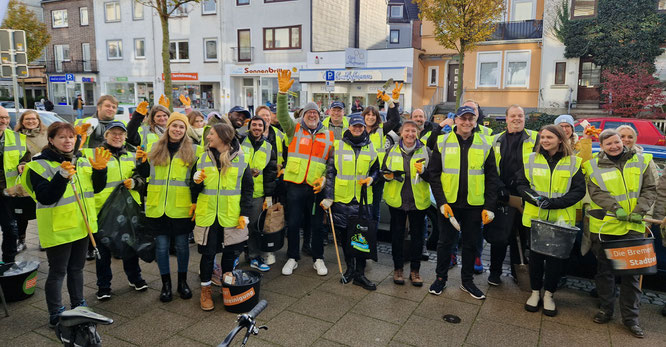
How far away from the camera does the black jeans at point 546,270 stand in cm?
457

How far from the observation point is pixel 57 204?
3873 millimetres

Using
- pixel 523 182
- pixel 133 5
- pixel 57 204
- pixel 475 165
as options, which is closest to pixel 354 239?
pixel 475 165

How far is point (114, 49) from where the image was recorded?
35.1m

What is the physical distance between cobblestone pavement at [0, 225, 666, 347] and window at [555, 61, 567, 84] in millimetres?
19473

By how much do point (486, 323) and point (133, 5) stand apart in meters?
35.6

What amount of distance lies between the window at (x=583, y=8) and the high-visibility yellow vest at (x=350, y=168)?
20.6 m

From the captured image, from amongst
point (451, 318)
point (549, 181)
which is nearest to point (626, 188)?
point (549, 181)

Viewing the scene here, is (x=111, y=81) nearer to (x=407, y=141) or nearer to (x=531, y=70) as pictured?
(x=531, y=70)

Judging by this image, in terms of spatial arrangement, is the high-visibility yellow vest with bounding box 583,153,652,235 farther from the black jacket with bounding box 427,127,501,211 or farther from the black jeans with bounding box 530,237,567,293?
the black jacket with bounding box 427,127,501,211

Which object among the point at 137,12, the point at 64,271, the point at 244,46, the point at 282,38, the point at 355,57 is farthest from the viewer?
the point at 137,12

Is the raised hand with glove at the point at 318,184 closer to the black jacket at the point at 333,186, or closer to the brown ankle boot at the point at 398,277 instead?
the black jacket at the point at 333,186

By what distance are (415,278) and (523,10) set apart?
73.6 ft

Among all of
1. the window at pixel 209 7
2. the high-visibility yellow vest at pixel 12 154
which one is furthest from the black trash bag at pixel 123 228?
the window at pixel 209 7

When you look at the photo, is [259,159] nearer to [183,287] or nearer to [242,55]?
[183,287]
